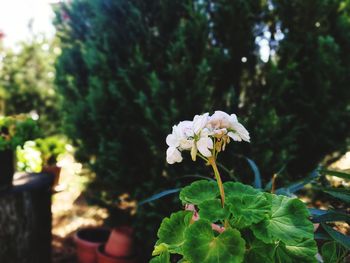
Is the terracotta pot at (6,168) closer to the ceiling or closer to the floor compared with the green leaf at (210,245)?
closer to the ceiling

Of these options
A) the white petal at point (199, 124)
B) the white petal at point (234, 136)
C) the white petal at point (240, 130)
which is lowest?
the white petal at point (234, 136)

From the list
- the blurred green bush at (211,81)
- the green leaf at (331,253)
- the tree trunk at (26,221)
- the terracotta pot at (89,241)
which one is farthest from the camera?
the terracotta pot at (89,241)

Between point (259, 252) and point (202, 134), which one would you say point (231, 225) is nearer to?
point (259, 252)

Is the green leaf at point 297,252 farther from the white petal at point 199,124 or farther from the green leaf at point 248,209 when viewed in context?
the white petal at point 199,124

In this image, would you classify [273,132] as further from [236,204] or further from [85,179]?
[85,179]

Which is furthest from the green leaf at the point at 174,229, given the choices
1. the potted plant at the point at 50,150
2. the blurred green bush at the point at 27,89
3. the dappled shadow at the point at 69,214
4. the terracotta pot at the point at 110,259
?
the blurred green bush at the point at 27,89

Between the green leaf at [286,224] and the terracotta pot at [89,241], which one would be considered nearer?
the green leaf at [286,224]

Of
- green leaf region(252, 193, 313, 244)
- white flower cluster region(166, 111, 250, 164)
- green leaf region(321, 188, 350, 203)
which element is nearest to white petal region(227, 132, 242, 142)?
white flower cluster region(166, 111, 250, 164)

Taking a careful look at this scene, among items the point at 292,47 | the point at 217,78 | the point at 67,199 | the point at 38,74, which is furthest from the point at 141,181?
the point at 38,74
